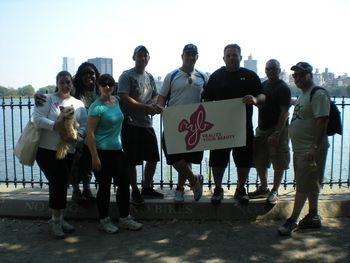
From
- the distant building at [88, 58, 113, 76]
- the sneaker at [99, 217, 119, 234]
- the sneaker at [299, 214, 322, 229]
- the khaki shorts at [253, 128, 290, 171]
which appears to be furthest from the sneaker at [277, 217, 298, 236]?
the distant building at [88, 58, 113, 76]

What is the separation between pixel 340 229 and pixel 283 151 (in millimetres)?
1249

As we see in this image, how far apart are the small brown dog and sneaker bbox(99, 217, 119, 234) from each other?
103 cm

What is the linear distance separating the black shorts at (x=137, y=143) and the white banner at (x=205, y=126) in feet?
0.81

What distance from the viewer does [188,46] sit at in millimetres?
5242

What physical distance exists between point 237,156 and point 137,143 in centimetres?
139

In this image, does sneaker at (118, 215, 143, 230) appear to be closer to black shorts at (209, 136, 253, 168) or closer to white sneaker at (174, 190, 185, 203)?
white sneaker at (174, 190, 185, 203)

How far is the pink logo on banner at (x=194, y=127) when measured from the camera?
5.48m

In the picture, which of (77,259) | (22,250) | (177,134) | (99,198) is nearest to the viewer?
(77,259)

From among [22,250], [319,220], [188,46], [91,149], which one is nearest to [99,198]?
[91,149]

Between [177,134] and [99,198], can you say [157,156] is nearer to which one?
[177,134]

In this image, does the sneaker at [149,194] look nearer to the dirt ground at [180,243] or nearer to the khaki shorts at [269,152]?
the dirt ground at [180,243]

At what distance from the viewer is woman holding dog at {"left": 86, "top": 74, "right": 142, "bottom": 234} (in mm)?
4715

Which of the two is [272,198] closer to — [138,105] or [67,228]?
[138,105]

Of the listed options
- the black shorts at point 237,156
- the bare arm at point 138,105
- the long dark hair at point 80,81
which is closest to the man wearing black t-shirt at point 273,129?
the black shorts at point 237,156
